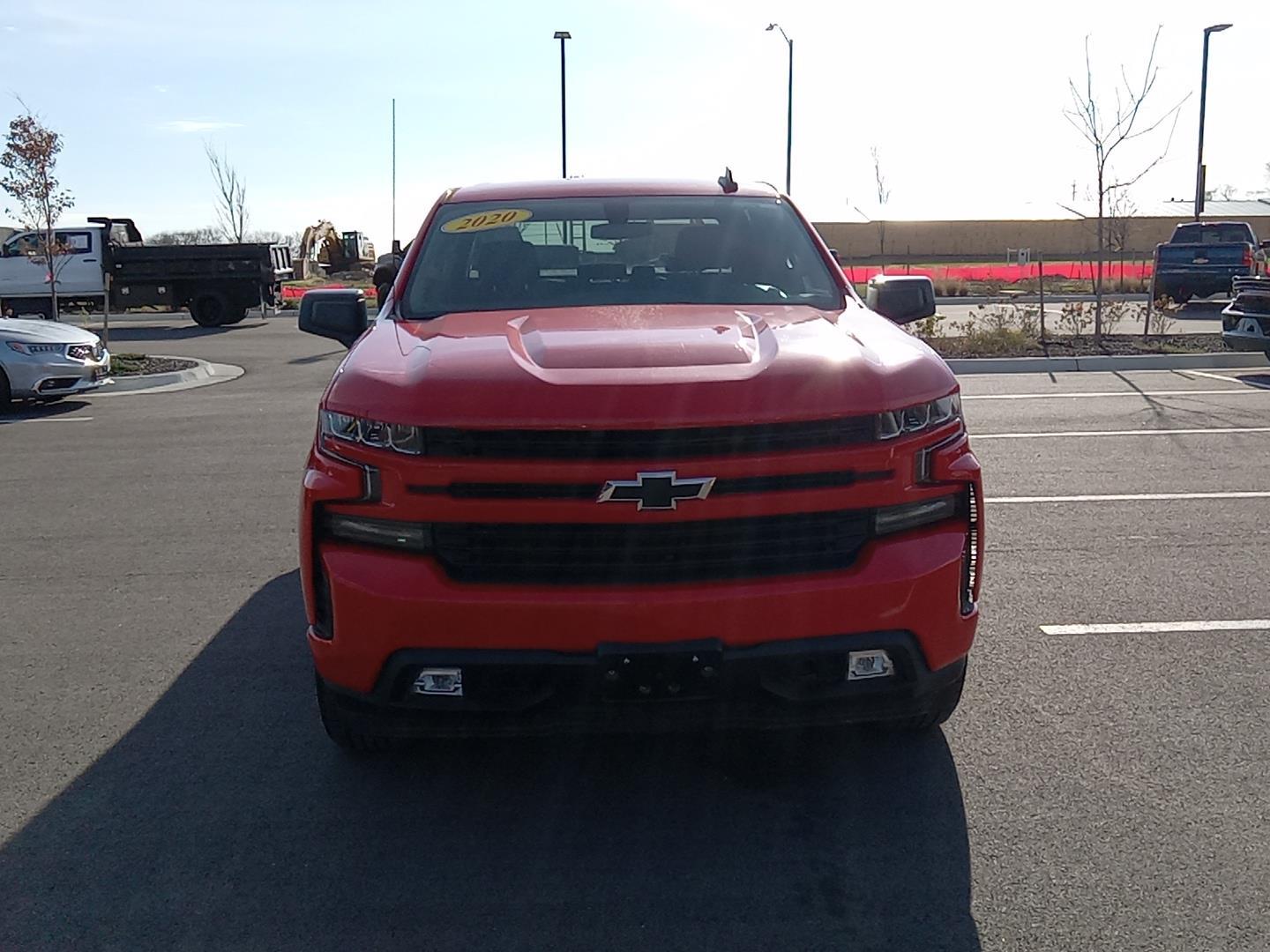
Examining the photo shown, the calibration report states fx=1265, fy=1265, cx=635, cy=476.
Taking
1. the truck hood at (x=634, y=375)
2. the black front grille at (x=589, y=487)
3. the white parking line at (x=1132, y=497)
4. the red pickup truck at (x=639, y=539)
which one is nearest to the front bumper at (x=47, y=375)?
the white parking line at (x=1132, y=497)

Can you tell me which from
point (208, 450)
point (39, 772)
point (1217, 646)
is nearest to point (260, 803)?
point (39, 772)

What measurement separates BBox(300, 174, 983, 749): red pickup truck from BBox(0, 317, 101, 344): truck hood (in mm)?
11521

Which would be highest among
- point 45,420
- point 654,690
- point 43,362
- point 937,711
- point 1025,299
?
point 1025,299

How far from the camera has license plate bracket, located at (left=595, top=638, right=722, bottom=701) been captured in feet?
10.9

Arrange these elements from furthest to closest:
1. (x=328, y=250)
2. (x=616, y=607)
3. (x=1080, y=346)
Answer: (x=328, y=250), (x=1080, y=346), (x=616, y=607)

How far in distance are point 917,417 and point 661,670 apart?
1006 millimetres

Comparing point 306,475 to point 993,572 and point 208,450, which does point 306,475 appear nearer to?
point 993,572

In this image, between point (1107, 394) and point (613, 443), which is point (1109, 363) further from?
point (613, 443)

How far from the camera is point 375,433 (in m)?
3.47

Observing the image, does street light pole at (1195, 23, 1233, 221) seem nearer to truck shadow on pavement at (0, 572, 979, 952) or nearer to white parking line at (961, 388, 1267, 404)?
white parking line at (961, 388, 1267, 404)

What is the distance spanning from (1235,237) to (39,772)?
88.2 ft

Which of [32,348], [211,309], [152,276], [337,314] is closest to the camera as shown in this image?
[337,314]

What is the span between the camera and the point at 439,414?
11.0ft

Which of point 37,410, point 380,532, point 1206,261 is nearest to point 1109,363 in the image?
point 1206,261
